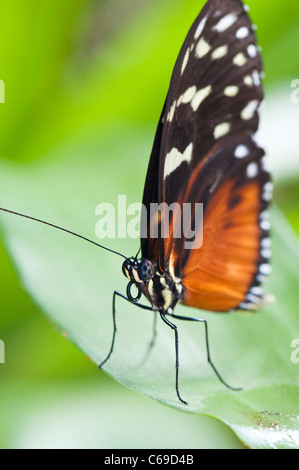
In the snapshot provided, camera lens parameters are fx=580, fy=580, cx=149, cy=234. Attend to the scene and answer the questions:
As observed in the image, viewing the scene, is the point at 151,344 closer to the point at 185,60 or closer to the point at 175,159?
the point at 175,159

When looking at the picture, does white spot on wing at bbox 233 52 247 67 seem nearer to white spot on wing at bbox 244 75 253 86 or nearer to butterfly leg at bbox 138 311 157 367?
white spot on wing at bbox 244 75 253 86

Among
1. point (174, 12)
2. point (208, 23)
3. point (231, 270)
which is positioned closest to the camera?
point (208, 23)

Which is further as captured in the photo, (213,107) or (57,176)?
(57,176)

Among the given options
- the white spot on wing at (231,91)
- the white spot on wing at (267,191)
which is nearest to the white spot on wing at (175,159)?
the white spot on wing at (231,91)

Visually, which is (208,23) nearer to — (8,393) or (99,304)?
(99,304)

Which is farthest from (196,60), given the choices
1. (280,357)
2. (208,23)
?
(280,357)

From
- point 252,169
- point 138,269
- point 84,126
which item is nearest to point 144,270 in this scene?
point 138,269

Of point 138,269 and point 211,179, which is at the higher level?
point 211,179

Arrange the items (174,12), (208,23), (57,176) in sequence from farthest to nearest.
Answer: (174,12) → (57,176) → (208,23)
